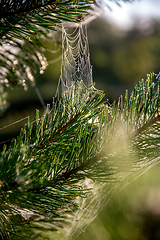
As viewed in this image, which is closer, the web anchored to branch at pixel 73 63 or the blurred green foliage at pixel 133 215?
the blurred green foliage at pixel 133 215

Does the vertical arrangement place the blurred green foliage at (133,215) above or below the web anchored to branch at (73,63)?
below

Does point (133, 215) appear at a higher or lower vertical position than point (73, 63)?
lower

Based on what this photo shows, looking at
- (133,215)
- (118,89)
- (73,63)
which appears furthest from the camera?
(118,89)

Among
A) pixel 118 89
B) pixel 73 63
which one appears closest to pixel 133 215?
pixel 73 63

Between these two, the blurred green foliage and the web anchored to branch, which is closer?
the blurred green foliage

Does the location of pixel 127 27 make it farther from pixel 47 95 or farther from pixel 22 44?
pixel 22 44

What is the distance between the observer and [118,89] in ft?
8.31

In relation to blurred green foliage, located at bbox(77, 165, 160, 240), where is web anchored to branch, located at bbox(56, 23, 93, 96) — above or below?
above

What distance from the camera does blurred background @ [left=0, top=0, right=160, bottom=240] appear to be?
485 mm

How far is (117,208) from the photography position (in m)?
0.49

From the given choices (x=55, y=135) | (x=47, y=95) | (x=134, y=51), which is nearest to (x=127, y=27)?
(x=134, y=51)

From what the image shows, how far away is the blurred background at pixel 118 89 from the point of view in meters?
0.48

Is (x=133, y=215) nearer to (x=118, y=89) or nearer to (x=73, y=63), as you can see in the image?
(x=73, y=63)

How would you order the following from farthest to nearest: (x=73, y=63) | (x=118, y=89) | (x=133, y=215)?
(x=118, y=89), (x=73, y=63), (x=133, y=215)
